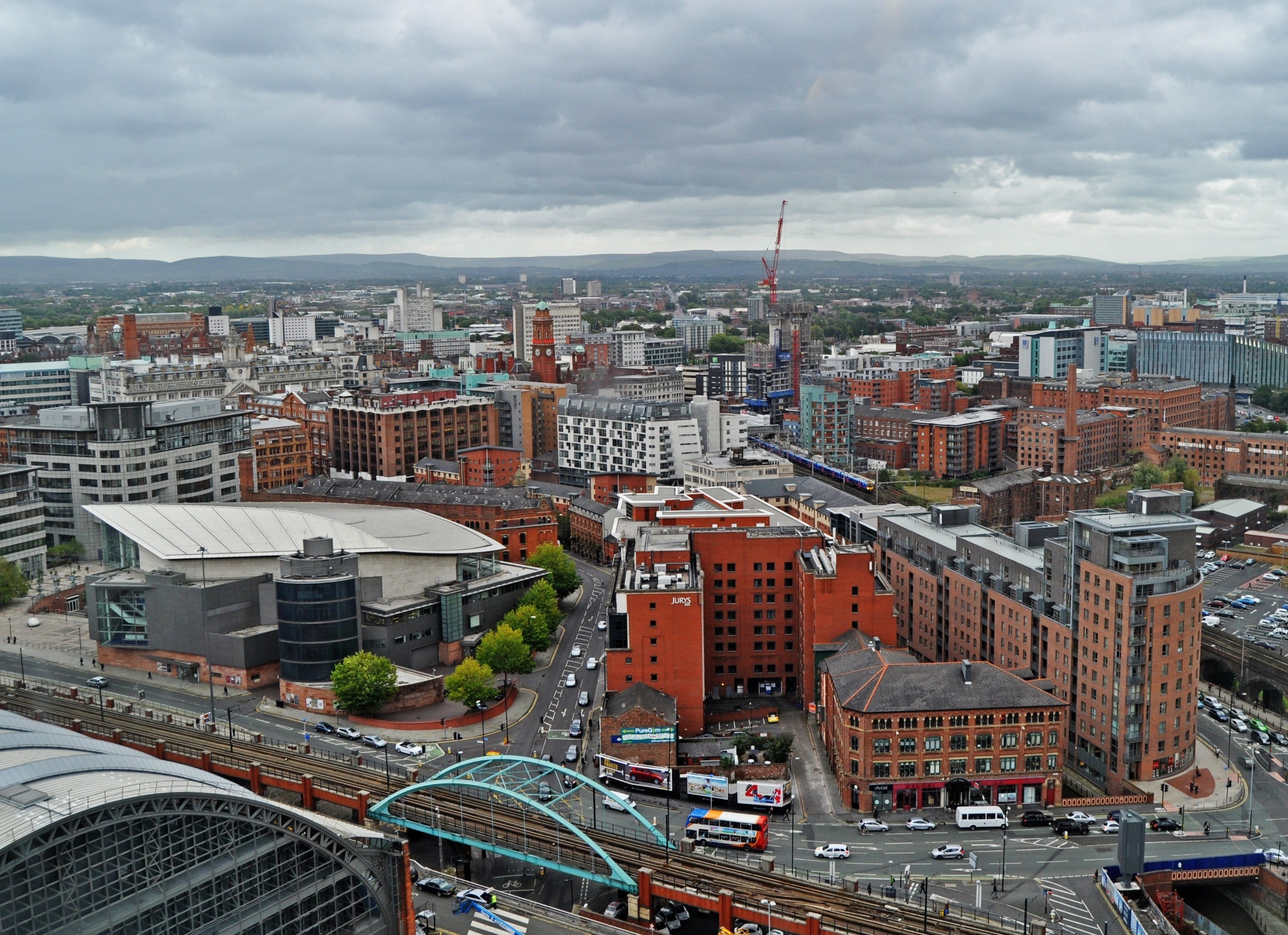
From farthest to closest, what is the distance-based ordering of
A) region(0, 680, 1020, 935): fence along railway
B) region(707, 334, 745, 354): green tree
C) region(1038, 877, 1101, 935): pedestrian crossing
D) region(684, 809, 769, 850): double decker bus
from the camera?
region(707, 334, 745, 354): green tree
region(684, 809, 769, 850): double decker bus
region(1038, 877, 1101, 935): pedestrian crossing
region(0, 680, 1020, 935): fence along railway

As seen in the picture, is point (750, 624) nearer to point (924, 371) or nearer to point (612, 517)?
point (612, 517)

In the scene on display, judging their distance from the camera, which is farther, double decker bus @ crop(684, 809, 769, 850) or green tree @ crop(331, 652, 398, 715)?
green tree @ crop(331, 652, 398, 715)

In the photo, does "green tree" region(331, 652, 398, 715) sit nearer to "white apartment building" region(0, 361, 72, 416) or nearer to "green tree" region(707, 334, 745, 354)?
"white apartment building" region(0, 361, 72, 416)

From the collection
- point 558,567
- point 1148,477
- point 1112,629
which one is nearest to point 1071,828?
point 1112,629

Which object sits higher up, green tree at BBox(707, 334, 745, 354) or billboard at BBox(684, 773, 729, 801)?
green tree at BBox(707, 334, 745, 354)

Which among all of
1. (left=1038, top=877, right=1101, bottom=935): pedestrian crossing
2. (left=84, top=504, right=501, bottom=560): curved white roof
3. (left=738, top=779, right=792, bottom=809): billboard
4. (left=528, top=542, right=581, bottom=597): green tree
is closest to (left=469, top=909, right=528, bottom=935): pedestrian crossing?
(left=1038, top=877, right=1101, bottom=935): pedestrian crossing

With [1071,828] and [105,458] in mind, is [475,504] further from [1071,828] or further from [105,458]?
[1071,828]

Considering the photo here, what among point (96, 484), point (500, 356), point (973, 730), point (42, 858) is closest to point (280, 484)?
point (96, 484)
